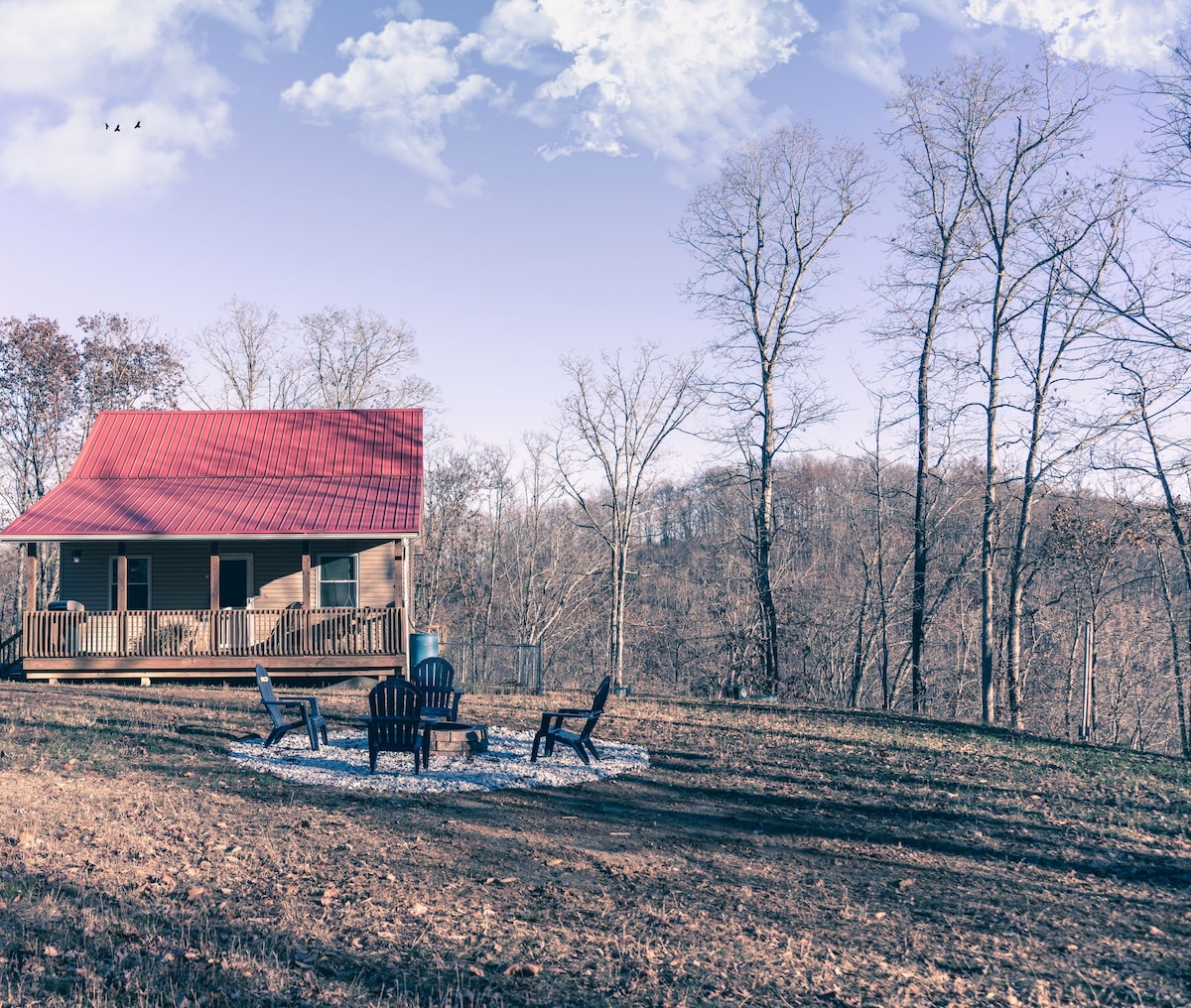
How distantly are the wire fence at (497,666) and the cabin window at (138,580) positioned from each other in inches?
262

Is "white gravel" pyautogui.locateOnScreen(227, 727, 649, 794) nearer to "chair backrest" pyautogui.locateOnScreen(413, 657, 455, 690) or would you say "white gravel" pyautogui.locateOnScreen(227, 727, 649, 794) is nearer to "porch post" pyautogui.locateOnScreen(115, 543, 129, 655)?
"chair backrest" pyautogui.locateOnScreen(413, 657, 455, 690)

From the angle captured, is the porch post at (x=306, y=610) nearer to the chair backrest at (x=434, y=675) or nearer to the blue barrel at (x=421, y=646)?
the blue barrel at (x=421, y=646)

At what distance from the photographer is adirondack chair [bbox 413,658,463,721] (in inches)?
424

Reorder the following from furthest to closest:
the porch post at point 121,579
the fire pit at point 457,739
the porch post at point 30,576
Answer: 1. the porch post at point 121,579
2. the porch post at point 30,576
3. the fire pit at point 457,739

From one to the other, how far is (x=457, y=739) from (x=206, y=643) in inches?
374

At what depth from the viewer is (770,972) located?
14.8 feet

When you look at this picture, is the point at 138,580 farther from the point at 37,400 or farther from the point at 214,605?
the point at 37,400

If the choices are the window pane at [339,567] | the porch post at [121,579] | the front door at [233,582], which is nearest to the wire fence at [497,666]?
the window pane at [339,567]

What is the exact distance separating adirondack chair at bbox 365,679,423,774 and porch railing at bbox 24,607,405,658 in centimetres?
830

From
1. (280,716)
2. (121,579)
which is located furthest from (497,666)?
(280,716)

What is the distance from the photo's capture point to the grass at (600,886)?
4.35 meters

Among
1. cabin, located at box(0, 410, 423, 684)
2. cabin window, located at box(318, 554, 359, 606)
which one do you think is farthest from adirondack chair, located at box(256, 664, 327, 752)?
cabin window, located at box(318, 554, 359, 606)

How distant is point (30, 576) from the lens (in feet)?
56.9

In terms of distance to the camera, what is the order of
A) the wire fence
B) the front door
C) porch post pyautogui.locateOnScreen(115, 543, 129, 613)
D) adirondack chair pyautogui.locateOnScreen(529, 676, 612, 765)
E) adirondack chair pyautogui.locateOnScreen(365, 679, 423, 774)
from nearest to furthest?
adirondack chair pyautogui.locateOnScreen(365, 679, 423, 774), adirondack chair pyautogui.locateOnScreen(529, 676, 612, 765), porch post pyautogui.locateOnScreen(115, 543, 129, 613), the wire fence, the front door
